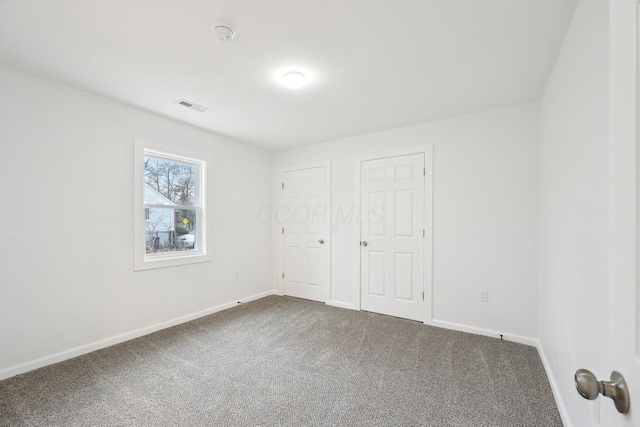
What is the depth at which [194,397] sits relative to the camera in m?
1.91

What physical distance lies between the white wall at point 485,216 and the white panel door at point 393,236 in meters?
0.20

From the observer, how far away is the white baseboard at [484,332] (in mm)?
2701

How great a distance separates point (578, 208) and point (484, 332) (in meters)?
2.01

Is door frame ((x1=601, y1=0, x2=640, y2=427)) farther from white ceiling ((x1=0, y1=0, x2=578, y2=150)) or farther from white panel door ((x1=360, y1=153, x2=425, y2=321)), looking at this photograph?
white panel door ((x1=360, y1=153, x2=425, y2=321))

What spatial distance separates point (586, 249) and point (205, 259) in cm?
361

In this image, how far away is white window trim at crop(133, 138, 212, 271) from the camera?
2.91 m

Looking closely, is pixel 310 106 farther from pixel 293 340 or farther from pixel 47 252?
pixel 47 252

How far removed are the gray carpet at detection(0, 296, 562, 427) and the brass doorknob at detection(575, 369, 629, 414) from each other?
142 centimetres

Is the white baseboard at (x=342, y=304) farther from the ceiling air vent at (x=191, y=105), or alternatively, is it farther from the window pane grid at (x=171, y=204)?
the ceiling air vent at (x=191, y=105)

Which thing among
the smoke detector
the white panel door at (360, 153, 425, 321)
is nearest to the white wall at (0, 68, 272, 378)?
the smoke detector

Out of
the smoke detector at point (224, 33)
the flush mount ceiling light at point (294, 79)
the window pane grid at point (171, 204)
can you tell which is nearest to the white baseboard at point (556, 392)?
the flush mount ceiling light at point (294, 79)

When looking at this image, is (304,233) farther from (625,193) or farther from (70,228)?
(625,193)

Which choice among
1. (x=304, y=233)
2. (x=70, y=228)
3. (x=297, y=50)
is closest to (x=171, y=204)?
(x=70, y=228)

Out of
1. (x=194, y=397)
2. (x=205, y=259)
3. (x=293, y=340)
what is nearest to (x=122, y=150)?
(x=205, y=259)
